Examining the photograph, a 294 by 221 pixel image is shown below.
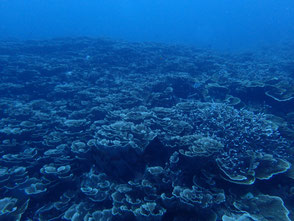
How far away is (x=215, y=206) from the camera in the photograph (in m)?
3.99

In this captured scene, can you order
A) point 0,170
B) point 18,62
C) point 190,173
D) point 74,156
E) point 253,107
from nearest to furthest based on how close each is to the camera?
point 190,173, point 0,170, point 74,156, point 253,107, point 18,62

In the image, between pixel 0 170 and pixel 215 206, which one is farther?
pixel 0 170

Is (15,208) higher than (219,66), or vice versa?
(219,66)

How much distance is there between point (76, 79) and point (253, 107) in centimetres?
1108

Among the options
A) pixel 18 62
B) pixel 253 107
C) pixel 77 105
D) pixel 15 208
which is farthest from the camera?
pixel 18 62

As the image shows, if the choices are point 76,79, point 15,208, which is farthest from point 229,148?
point 76,79

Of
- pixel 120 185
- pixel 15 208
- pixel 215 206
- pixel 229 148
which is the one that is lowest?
pixel 15 208

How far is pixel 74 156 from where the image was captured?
6.01m

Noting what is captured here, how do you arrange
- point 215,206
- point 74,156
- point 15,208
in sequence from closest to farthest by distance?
1. point 215,206
2. point 15,208
3. point 74,156

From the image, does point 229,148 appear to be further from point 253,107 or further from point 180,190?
point 253,107

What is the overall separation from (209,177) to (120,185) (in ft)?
7.22

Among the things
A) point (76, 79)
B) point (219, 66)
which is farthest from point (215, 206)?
point (219, 66)

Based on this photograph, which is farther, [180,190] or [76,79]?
[76,79]

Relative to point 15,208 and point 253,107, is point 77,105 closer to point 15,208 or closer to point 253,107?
point 15,208
